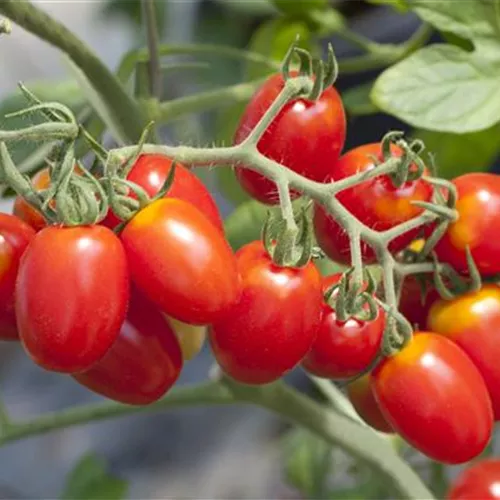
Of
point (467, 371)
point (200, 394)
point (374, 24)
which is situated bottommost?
point (374, 24)

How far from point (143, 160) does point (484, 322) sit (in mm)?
192

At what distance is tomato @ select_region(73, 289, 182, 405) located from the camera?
0.45 metres

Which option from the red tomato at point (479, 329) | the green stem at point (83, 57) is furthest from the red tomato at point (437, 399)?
the green stem at point (83, 57)

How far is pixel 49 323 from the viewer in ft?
1.28

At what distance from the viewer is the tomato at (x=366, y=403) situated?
551mm

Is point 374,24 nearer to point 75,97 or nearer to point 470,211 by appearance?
point 75,97

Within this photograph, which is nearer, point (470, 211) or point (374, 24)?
point (470, 211)

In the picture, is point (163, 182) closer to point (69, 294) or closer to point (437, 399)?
point (69, 294)

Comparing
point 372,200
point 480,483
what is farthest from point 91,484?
point 372,200

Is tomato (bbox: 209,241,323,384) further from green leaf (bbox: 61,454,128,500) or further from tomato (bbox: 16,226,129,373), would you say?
green leaf (bbox: 61,454,128,500)

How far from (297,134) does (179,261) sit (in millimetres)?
112

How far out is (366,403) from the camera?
56cm

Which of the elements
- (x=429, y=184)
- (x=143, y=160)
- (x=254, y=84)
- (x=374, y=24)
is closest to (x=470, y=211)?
(x=429, y=184)

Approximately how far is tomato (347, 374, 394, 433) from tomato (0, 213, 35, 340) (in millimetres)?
206
